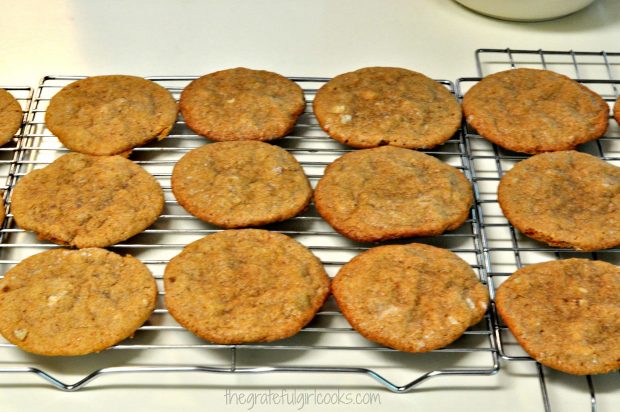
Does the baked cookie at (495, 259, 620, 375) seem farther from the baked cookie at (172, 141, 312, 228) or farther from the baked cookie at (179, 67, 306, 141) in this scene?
the baked cookie at (179, 67, 306, 141)

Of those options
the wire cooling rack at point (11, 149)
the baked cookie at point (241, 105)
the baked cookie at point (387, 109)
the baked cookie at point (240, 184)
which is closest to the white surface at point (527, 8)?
the baked cookie at point (387, 109)

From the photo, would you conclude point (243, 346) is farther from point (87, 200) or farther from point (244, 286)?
point (87, 200)

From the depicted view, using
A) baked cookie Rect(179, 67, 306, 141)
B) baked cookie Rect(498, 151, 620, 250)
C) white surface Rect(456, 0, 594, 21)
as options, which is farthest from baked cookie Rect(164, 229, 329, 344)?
white surface Rect(456, 0, 594, 21)

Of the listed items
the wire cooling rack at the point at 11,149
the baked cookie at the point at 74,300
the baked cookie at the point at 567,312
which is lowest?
the baked cookie at the point at 567,312

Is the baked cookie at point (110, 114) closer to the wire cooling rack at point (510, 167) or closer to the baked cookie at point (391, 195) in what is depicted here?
the baked cookie at point (391, 195)

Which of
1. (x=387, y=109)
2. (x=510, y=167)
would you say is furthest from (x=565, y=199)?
(x=387, y=109)
